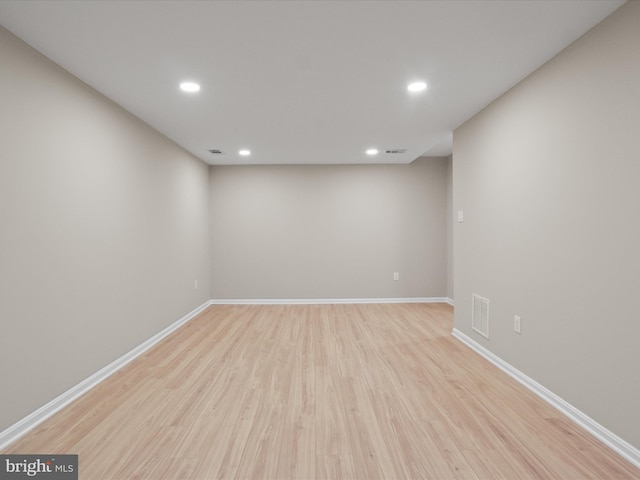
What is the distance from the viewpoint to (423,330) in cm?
412

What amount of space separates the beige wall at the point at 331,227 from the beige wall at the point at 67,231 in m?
1.91

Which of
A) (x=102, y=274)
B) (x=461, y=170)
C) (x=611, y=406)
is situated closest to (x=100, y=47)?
(x=102, y=274)

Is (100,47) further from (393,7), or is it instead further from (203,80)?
(393,7)

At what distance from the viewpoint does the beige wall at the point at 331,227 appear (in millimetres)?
5746

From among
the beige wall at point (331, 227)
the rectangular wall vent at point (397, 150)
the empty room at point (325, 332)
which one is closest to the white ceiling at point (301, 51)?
the empty room at point (325, 332)

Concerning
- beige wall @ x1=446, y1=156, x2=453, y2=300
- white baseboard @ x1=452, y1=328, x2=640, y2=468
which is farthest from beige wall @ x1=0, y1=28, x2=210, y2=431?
beige wall @ x1=446, y1=156, x2=453, y2=300

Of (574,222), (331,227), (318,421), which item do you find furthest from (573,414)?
(331,227)

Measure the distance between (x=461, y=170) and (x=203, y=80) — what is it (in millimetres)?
2819

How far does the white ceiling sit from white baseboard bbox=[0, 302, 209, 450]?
2.34m

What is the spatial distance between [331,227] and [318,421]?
3.92m

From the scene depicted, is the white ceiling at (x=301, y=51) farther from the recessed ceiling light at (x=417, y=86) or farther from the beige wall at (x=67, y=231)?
the beige wall at (x=67, y=231)

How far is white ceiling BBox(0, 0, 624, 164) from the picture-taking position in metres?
1.78

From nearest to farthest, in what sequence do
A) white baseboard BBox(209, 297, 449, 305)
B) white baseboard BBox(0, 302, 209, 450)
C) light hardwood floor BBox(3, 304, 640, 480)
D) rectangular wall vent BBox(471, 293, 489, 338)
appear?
light hardwood floor BBox(3, 304, 640, 480)
white baseboard BBox(0, 302, 209, 450)
rectangular wall vent BBox(471, 293, 489, 338)
white baseboard BBox(209, 297, 449, 305)

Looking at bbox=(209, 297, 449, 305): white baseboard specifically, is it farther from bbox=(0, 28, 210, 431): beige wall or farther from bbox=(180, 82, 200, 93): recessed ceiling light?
bbox=(180, 82, 200, 93): recessed ceiling light
